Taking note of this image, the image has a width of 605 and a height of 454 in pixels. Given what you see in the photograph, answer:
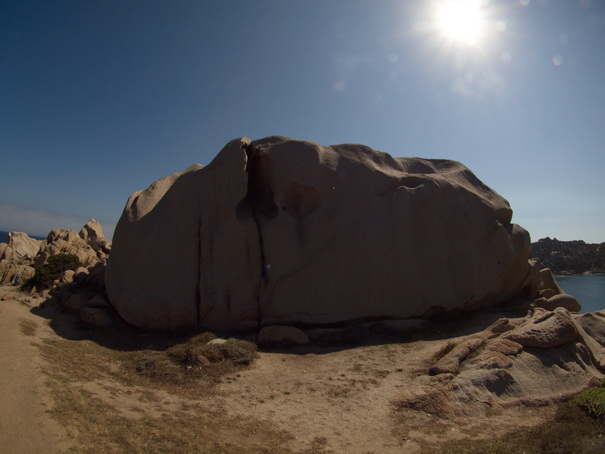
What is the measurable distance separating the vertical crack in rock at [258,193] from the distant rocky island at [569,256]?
129ft

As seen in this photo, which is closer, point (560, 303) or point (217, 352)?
point (217, 352)

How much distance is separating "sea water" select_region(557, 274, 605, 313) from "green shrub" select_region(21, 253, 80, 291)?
28.2m

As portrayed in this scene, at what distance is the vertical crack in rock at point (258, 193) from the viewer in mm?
14359

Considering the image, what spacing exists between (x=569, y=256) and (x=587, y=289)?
61.3ft

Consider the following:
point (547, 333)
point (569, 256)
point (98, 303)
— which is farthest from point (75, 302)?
point (569, 256)

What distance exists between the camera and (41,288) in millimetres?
17891

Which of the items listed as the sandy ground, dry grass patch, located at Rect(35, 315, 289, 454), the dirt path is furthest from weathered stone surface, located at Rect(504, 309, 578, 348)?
the dirt path

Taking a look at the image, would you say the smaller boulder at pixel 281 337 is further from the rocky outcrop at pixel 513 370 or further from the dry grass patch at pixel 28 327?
the dry grass patch at pixel 28 327

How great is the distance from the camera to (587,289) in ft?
107

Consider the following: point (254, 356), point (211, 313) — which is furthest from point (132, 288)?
point (254, 356)

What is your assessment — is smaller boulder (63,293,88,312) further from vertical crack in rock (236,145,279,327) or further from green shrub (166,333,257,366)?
vertical crack in rock (236,145,279,327)

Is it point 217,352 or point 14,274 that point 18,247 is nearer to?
point 14,274

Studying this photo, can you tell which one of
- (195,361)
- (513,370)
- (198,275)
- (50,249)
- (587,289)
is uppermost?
(50,249)

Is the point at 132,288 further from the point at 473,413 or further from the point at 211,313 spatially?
the point at 473,413
